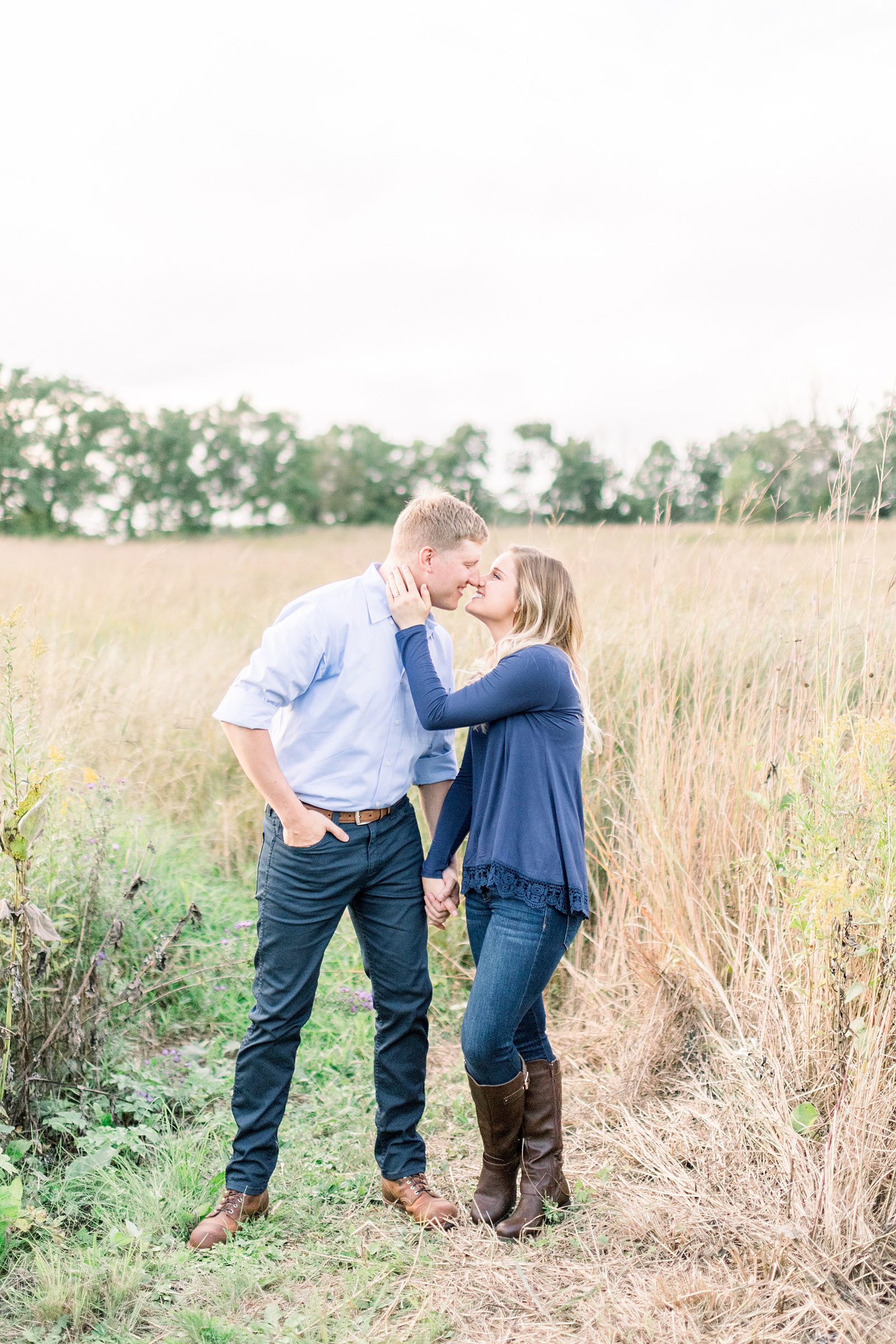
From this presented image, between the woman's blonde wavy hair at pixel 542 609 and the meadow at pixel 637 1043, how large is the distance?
0.73 m

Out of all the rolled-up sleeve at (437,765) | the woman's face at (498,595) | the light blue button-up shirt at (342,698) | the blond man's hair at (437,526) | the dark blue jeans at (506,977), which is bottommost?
the dark blue jeans at (506,977)

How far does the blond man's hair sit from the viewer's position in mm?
2525

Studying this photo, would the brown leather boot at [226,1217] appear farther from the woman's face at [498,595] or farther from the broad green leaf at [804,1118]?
the woman's face at [498,595]

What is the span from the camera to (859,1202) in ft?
7.01

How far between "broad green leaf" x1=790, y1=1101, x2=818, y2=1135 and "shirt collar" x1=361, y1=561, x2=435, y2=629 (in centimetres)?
158

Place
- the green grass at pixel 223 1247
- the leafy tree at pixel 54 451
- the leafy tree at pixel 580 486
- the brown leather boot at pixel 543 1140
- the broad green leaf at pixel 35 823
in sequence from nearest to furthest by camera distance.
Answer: the green grass at pixel 223 1247, the brown leather boot at pixel 543 1140, the broad green leaf at pixel 35 823, the leafy tree at pixel 580 486, the leafy tree at pixel 54 451

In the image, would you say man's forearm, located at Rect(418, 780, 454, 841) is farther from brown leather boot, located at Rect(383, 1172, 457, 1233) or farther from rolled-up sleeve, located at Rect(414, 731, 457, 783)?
brown leather boot, located at Rect(383, 1172, 457, 1233)

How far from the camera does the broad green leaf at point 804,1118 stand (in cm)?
242

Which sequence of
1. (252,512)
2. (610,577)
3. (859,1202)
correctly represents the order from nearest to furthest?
(859,1202) < (610,577) < (252,512)

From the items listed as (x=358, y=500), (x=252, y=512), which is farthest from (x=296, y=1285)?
(x=358, y=500)

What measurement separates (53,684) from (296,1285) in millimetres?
3258

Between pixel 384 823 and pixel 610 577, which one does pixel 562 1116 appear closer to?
pixel 384 823

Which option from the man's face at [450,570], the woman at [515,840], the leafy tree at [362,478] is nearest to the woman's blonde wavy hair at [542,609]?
the woman at [515,840]

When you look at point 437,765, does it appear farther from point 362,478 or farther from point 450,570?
point 362,478
